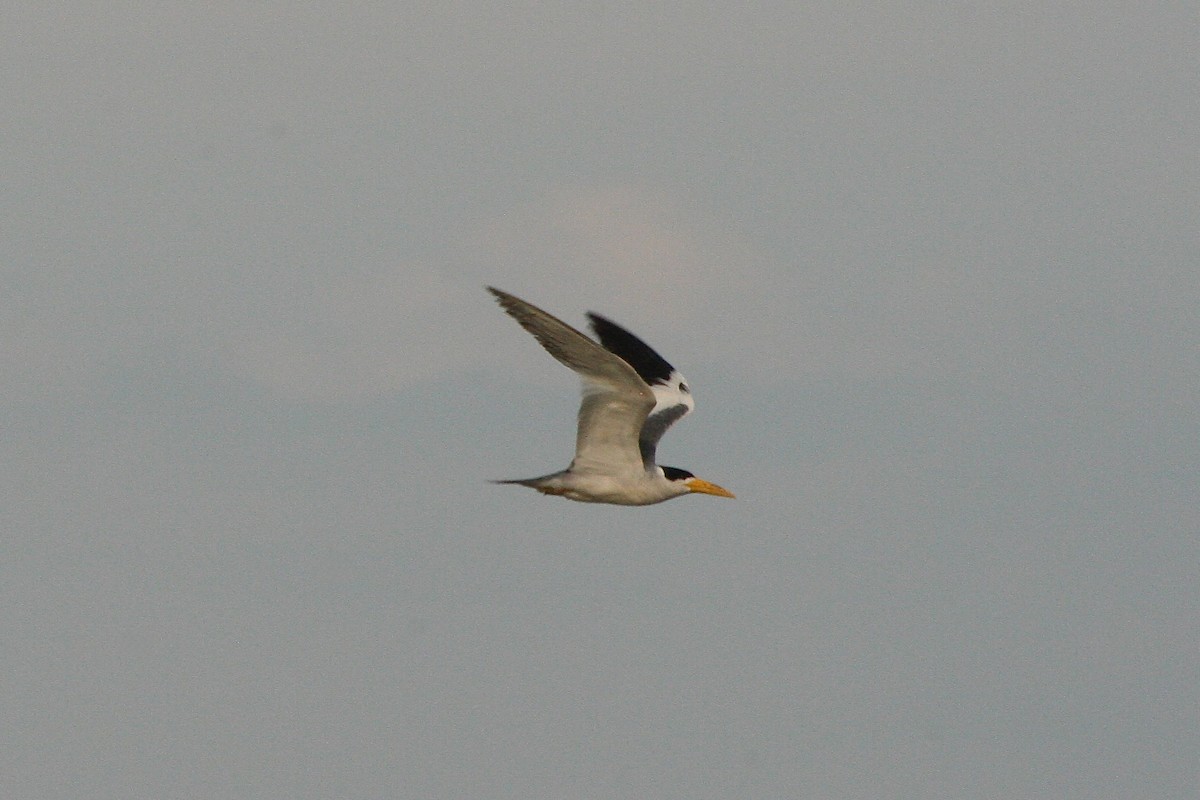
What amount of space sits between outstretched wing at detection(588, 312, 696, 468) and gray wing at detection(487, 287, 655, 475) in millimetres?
2482

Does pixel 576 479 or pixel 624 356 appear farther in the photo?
pixel 624 356

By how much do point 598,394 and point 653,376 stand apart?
6.41 metres

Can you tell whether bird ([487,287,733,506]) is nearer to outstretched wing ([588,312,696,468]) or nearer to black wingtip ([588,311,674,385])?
outstretched wing ([588,312,696,468])

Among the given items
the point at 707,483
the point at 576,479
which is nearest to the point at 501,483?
the point at 576,479

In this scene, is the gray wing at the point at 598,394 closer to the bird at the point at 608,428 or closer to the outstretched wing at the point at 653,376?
the bird at the point at 608,428

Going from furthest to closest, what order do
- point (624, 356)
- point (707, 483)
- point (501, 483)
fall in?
point (624, 356) < point (707, 483) < point (501, 483)

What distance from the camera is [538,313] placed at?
23812mm

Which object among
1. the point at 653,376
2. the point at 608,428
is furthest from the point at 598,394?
the point at 653,376

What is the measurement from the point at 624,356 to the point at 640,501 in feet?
16.8

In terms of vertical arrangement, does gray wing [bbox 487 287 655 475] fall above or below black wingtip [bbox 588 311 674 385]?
below

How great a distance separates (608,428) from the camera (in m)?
27.2

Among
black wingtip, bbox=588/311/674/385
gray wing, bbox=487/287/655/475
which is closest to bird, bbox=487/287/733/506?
gray wing, bbox=487/287/655/475

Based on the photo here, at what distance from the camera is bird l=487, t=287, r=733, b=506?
80.1 ft

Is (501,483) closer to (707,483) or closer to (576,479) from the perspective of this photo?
(576,479)
